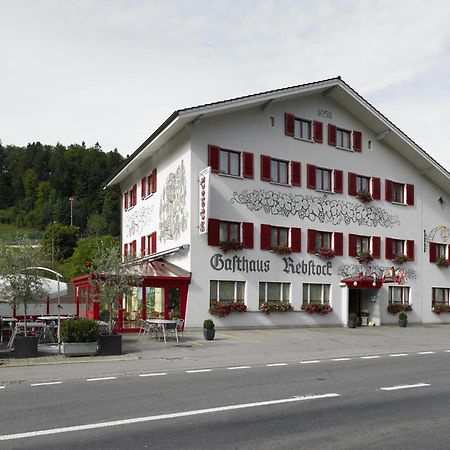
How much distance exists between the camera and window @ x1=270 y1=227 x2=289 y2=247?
28.9 m

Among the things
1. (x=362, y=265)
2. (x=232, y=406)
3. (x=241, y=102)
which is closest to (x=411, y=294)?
(x=362, y=265)

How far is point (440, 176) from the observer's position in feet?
113

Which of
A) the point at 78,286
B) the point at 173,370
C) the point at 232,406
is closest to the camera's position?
the point at 232,406

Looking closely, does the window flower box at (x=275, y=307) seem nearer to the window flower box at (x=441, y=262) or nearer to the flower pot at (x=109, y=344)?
the window flower box at (x=441, y=262)

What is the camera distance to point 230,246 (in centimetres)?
2712

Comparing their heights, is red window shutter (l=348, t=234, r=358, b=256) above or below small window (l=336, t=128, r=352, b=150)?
below

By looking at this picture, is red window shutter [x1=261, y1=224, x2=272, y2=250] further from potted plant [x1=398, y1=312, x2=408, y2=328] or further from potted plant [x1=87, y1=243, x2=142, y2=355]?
potted plant [x1=87, y1=243, x2=142, y2=355]

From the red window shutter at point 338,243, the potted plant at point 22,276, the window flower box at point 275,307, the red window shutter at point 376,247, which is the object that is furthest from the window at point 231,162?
the potted plant at point 22,276

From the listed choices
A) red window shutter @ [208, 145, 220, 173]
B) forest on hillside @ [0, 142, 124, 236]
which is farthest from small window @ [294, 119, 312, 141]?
forest on hillside @ [0, 142, 124, 236]

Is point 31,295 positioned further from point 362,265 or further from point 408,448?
point 362,265

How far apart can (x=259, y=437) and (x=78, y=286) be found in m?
22.9

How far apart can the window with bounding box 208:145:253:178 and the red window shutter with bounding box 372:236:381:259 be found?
8315mm

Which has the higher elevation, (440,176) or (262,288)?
(440,176)

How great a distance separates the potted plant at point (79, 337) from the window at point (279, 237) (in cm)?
1347
